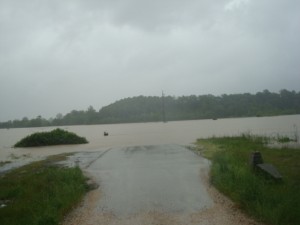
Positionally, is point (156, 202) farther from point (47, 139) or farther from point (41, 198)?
point (47, 139)

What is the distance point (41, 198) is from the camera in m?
10.5

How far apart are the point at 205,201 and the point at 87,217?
10.2 feet

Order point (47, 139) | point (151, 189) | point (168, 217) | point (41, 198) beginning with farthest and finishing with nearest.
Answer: point (47, 139) < point (151, 189) < point (41, 198) < point (168, 217)

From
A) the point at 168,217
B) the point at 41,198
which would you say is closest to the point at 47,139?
the point at 41,198

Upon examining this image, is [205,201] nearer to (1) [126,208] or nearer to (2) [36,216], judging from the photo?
(1) [126,208]

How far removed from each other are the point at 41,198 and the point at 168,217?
4.06m

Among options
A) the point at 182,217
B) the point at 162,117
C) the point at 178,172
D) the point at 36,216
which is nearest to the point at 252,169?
the point at 178,172

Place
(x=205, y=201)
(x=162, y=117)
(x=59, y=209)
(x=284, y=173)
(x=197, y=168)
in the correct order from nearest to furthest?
(x=59, y=209) < (x=205, y=201) < (x=284, y=173) < (x=197, y=168) < (x=162, y=117)

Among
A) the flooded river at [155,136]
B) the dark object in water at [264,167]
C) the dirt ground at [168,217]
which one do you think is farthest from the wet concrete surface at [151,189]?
the flooded river at [155,136]

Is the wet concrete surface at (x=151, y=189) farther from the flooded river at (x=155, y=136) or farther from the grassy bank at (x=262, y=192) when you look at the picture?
the flooded river at (x=155, y=136)

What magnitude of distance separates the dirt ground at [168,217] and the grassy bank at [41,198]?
0.45 m

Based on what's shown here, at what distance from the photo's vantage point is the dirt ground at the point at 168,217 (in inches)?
314

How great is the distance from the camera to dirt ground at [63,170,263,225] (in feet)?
26.2

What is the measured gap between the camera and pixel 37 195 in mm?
10891
